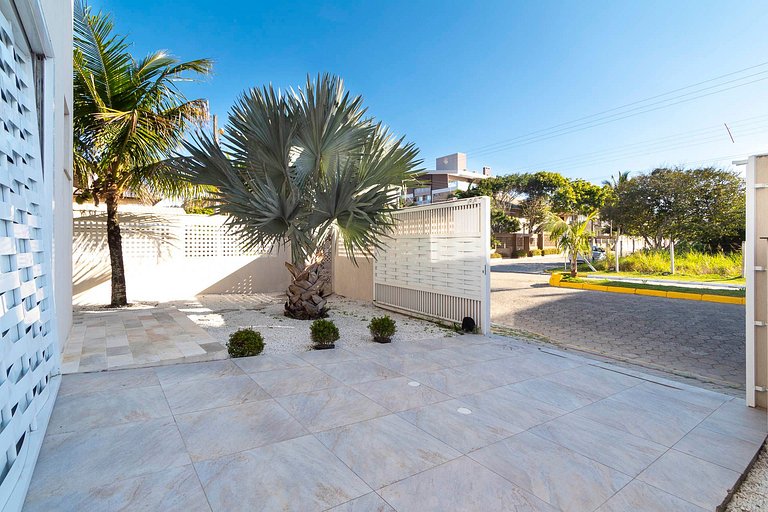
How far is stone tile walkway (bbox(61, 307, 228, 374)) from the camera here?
437 centimetres

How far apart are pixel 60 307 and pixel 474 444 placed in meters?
4.89

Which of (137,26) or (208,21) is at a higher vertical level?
(208,21)

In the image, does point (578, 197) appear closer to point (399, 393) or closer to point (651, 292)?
point (651, 292)

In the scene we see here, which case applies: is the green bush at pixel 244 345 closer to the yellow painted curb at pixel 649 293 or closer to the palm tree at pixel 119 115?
the palm tree at pixel 119 115

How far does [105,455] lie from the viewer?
2457 mm

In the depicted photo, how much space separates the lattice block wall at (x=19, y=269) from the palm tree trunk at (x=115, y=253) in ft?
20.1

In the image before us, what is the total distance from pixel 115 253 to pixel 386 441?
7.85m

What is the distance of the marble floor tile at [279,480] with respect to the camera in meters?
2.04

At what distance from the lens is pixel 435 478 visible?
2295 mm

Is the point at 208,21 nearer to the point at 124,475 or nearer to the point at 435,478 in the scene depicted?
the point at 124,475

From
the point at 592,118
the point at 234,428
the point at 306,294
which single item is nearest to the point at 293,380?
the point at 234,428

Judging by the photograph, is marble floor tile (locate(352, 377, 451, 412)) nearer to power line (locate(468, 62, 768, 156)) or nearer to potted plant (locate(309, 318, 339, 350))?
potted plant (locate(309, 318, 339, 350))

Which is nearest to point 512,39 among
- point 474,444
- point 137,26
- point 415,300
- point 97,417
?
point 415,300

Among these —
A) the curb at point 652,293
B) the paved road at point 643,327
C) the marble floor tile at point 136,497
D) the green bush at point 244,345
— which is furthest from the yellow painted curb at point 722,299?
the marble floor tile at point 136,497
